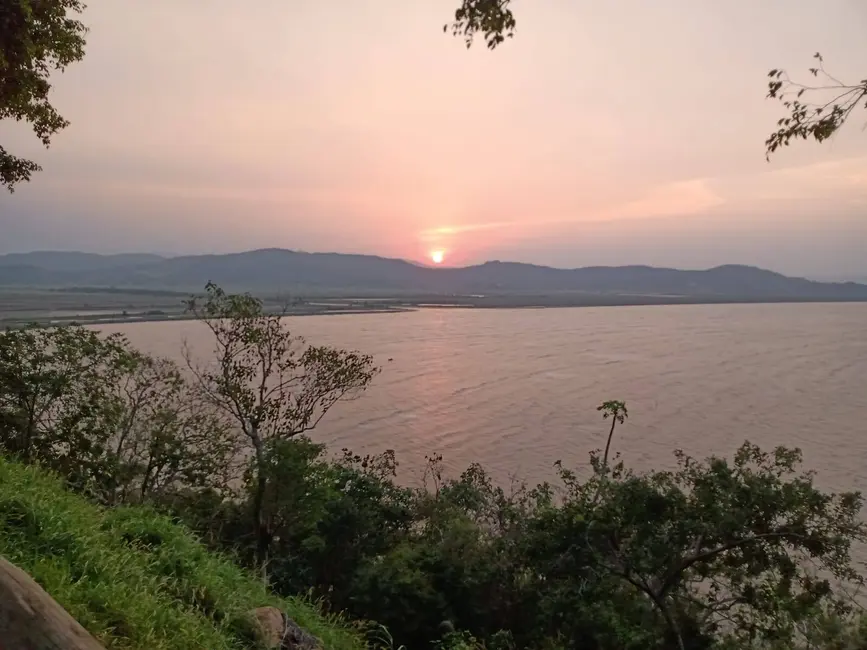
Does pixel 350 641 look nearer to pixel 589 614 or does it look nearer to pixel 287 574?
pixel 589 614

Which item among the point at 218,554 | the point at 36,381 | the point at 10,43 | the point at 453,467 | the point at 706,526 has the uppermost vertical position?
the point at 10,43

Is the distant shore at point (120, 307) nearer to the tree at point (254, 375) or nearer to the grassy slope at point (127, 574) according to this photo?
the tree at point (254, 375)

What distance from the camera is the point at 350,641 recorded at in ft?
17.3

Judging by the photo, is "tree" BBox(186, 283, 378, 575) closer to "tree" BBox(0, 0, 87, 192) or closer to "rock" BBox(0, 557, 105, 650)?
"tree" BBox(0, 0, 87, 192)

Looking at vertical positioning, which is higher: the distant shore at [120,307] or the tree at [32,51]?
the tree at [32,51]

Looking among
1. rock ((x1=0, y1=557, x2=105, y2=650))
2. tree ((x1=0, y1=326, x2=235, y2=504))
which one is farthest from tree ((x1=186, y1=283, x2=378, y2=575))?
rock ((x1=0, y1=557, x2=105, y2=650))

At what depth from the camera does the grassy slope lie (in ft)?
10.4

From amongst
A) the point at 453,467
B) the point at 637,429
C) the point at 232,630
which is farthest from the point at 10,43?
the point at 637,429

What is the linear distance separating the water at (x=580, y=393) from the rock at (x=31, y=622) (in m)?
16.8

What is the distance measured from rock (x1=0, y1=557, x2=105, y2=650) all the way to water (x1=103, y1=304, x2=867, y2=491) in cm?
1675

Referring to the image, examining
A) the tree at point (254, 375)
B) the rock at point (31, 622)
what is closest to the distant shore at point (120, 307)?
the tree at point (254, 375)

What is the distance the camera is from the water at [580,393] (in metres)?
22.4

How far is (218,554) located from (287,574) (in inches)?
210

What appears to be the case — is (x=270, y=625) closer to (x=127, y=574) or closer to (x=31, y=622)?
(x=127, y=574)
